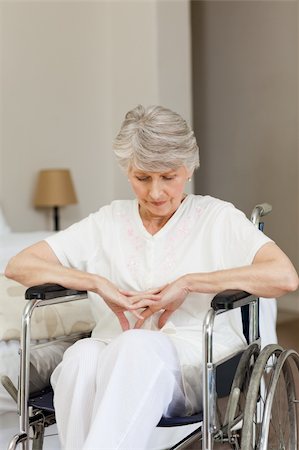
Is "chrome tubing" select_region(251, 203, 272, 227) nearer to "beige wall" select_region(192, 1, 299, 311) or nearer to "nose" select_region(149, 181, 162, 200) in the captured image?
"nose" select_region(149, 181, 162, 200)

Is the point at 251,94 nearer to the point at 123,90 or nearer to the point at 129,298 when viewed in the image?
the point at 123,90

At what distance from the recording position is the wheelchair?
1.90 meters

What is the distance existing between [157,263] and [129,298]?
152mm

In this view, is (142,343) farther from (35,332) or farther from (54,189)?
(54,189)

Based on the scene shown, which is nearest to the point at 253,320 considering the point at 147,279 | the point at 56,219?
the point at 147,279

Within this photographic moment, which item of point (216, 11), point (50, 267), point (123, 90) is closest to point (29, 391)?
point (50, 267)

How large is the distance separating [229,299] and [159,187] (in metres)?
0.45

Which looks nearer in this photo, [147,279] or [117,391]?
[117,391]

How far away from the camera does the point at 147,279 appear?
2.27m

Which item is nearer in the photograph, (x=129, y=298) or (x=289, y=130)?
(x=129, y=298)

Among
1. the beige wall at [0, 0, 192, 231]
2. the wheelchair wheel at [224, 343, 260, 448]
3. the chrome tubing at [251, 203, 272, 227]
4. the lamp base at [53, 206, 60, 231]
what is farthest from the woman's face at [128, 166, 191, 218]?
the lamp base at [53, 206, 60, 231]

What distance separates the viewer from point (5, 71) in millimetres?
5035

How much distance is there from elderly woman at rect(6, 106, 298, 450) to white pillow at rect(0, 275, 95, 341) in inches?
7.7

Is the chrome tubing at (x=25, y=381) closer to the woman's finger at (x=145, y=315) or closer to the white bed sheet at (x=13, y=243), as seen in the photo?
the woman's finger at (x=145, y=315)
